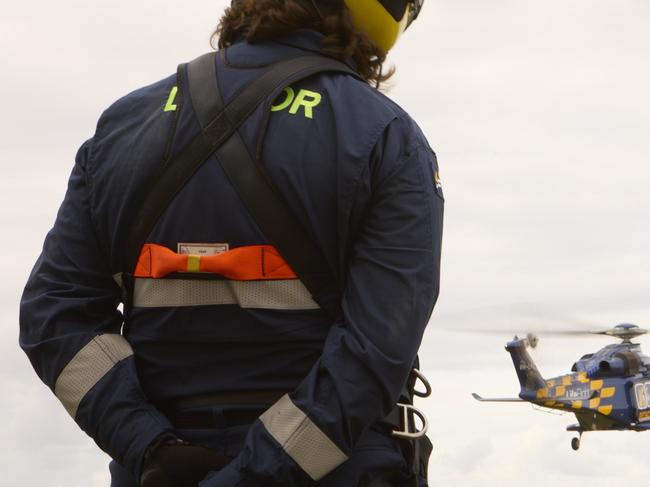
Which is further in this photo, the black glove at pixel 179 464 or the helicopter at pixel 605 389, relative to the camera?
the helicopter at pixel 605 389

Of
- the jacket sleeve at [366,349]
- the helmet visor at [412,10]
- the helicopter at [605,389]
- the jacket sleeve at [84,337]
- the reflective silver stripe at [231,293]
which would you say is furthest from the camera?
the helicopter at [605,389]

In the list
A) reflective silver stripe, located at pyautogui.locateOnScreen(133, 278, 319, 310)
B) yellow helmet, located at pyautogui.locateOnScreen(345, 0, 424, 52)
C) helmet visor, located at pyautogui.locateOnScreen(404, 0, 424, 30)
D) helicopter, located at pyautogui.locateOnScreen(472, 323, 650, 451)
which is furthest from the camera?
helicopter, located at pyautogui.locateOnScreen(472, 323, 650, 451)

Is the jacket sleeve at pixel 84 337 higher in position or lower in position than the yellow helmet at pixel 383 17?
lower

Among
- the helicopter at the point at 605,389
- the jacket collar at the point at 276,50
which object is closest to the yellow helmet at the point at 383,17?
the jacket collar at the point at 276,50

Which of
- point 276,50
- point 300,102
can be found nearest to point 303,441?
point 300,102

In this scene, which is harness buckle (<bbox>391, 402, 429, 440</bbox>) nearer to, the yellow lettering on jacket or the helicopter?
the yellow lettering on jacket

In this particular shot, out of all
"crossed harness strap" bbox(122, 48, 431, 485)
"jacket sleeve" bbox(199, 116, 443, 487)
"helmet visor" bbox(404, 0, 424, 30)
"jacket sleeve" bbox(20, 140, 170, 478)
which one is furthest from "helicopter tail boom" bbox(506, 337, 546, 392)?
"jacket sleeve" bbox(199, 116, 443, 487)

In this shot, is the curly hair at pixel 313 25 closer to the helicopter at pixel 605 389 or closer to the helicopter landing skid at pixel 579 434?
the helicopter at pixel 605 389

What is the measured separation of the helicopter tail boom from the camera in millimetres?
44125

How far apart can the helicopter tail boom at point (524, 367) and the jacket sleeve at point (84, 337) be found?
41.3 meters

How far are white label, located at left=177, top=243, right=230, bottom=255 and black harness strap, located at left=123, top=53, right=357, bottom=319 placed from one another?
4.5 inches

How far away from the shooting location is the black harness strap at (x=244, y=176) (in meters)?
3.19

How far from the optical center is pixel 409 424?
339 centimetres

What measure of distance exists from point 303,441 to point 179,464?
1.15 feet
